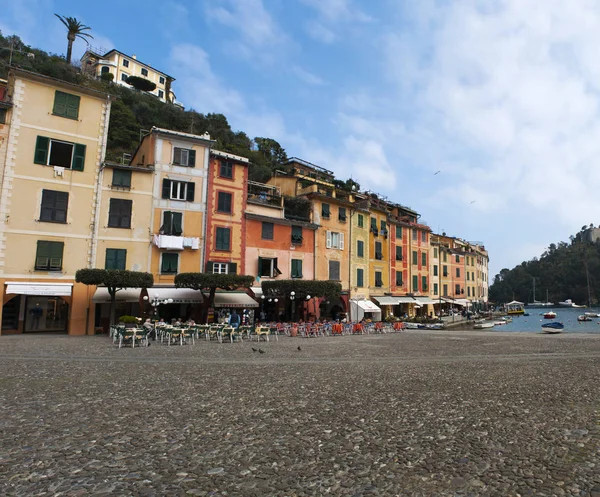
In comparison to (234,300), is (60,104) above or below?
above

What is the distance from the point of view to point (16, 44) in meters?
74.6

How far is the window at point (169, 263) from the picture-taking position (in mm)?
30688

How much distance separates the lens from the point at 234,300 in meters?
31.6

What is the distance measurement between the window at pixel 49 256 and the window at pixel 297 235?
1827cm

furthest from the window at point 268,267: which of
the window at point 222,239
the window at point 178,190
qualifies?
the window at point 178,190

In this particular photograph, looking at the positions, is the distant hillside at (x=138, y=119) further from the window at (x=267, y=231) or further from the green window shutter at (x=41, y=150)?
the green window shutter at (x=41, y=150)

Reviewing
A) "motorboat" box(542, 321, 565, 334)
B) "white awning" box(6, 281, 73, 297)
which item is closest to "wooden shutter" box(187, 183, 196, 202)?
"white awning" box(6, 281, 73, 297)

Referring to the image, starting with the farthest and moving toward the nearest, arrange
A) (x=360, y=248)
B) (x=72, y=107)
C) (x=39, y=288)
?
(x=360, y=248), (x=72, y=107), (x=39, y=288)

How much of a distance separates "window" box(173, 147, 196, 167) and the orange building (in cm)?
147

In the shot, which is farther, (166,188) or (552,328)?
(552,328)

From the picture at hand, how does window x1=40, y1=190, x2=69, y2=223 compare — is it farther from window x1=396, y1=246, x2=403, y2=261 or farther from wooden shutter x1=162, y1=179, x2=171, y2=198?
window x1=396, y1=246, x2=403, y2=261

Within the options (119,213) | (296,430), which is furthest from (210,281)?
(296,430)

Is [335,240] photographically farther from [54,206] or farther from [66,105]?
[66,105]

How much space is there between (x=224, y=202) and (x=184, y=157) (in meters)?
4.53
